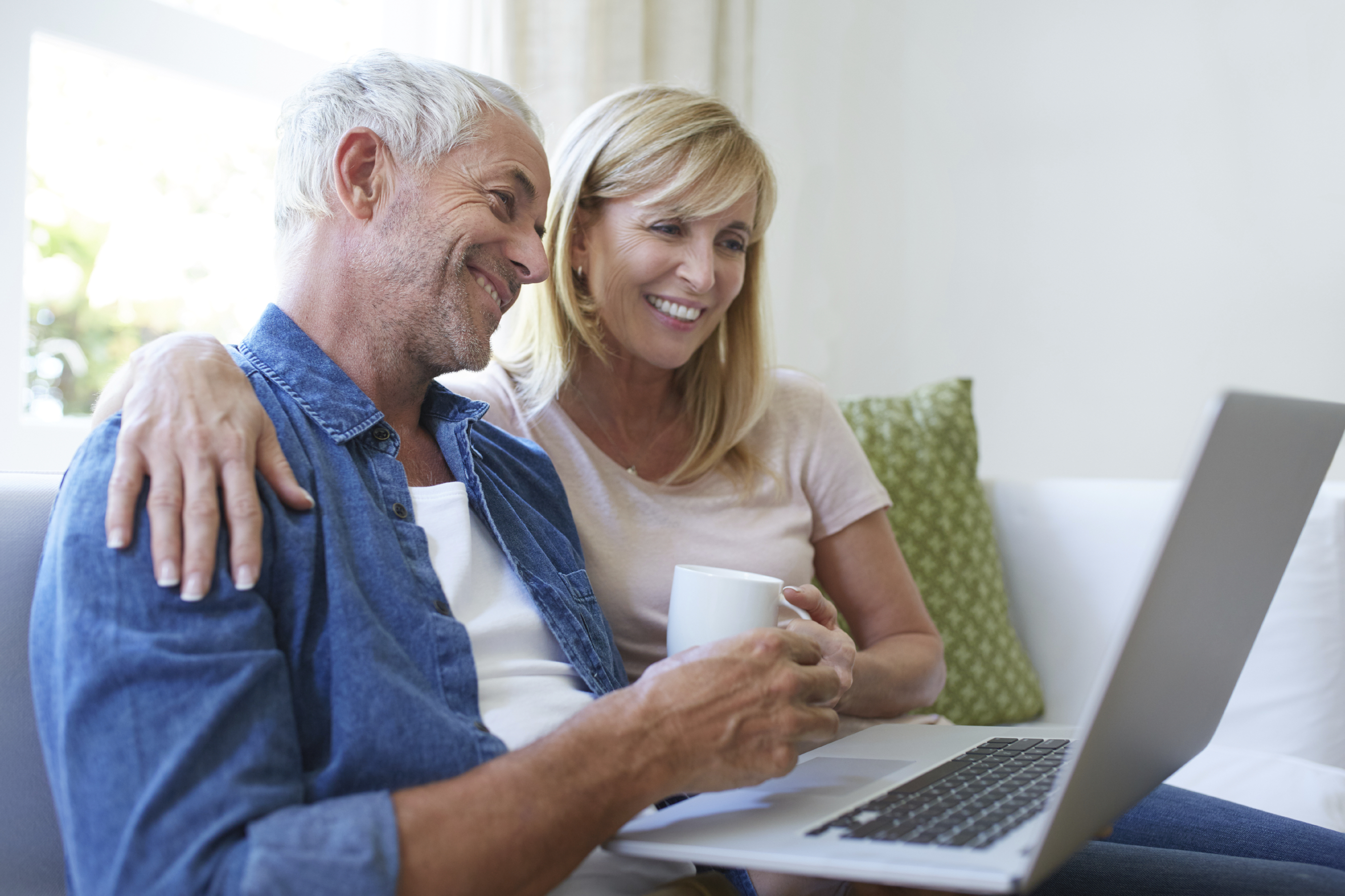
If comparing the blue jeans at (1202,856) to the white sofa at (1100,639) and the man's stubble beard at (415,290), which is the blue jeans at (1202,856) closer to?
the white sofa at (1100,639)

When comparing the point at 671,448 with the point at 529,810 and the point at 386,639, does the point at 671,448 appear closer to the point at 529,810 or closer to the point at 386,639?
the point at 386,639

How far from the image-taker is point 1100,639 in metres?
1.83

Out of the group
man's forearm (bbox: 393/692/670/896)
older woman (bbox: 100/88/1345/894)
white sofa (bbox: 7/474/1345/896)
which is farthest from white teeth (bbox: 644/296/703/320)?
man's forearm (bbox: 393/692/670/896)

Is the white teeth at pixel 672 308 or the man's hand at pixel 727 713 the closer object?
the man's hand at pixel 727 713

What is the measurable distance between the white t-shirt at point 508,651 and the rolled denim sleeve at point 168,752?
217mm

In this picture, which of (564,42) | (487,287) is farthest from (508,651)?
(564,42)

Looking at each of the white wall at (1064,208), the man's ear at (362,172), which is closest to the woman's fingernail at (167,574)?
the man's ear at (362,172)

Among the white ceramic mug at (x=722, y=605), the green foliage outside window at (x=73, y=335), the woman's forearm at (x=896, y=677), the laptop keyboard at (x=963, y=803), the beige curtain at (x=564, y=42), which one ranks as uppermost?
the beige curtain at (x=564, y=42)

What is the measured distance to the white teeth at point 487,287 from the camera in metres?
1.04

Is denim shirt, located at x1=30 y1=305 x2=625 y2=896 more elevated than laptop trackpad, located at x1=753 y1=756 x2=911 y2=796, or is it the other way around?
denim shirt, located at x1=30 y1=305 x2=625 y2=896

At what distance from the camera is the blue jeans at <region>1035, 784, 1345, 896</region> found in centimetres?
87

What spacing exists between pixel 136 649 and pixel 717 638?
0.43 meters

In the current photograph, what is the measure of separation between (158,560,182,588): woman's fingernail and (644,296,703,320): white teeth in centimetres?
84

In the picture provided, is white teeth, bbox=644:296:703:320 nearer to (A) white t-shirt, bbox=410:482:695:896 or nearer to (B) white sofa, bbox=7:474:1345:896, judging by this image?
(A) white t-shirt, bbox=410:482:695:896
